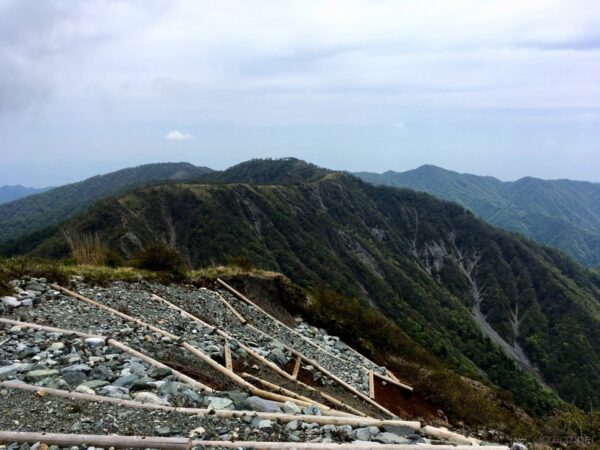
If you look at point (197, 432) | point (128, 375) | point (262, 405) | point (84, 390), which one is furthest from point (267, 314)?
point (197, 432)

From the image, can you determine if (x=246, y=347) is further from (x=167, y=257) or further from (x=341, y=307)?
(x=341, y=307)

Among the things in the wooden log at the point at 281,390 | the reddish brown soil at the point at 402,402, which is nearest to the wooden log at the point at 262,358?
the wooden log at the point at 281,390

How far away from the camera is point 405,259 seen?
13750 cm

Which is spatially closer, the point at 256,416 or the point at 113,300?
the point at 256,416

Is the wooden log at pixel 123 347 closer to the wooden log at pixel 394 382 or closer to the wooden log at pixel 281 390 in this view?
the wooden log at pixel 281 390

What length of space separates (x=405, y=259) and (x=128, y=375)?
135 m

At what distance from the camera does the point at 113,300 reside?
1258 centimetres

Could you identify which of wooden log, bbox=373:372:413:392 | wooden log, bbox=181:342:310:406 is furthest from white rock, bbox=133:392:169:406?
wooden log, bbox=373:372:413:392

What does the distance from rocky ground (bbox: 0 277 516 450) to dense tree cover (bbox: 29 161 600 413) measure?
6628cm

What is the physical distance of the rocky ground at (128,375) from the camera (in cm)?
630

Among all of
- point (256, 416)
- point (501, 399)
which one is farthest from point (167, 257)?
point (501, 399)

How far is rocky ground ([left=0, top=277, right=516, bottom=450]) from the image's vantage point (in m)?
6.30

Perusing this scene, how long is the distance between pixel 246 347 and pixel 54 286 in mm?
5656

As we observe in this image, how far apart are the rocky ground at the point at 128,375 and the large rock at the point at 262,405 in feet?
0.06
